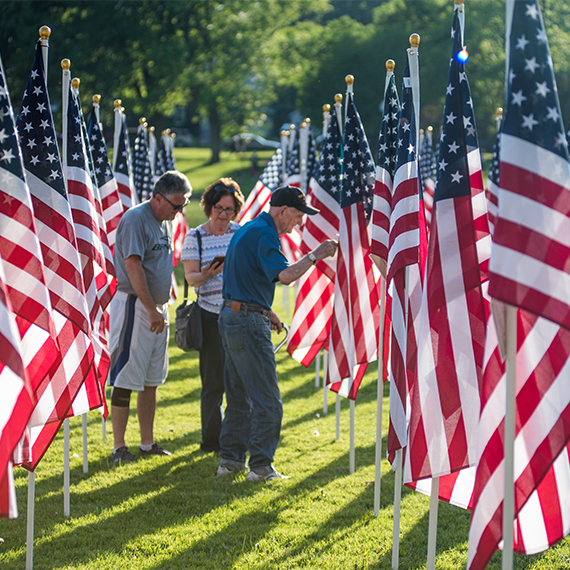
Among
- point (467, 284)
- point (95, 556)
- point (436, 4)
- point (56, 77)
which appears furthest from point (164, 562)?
point (436, 4)

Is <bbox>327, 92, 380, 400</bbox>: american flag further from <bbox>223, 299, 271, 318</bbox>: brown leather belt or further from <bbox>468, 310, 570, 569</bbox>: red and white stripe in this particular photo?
<bbox>468, 310, 570, 569</bbox>: red and white stripe

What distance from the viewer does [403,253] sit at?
15.4 feet

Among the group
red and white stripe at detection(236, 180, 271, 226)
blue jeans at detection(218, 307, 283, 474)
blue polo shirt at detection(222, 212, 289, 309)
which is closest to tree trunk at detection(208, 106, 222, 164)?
red and white stripe at detection(236, 180, 271, 226)

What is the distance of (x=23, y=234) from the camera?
4062 mm

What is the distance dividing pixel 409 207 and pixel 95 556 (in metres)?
3.23

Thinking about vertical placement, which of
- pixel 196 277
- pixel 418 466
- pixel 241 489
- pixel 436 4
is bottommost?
pixel 241 489

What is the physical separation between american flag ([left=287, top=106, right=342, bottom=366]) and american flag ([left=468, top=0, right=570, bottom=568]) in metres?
3.63

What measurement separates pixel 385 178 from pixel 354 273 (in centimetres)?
105

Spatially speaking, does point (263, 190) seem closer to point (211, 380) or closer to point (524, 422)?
point (211, 380)

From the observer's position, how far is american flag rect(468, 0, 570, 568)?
3.29 metres

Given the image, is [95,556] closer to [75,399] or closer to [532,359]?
[75,399]

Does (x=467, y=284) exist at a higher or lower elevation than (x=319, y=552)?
higher

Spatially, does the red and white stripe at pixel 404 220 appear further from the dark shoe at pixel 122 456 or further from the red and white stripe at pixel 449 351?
the dark shoe at pixel 122 456

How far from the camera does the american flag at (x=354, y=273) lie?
6.09m
